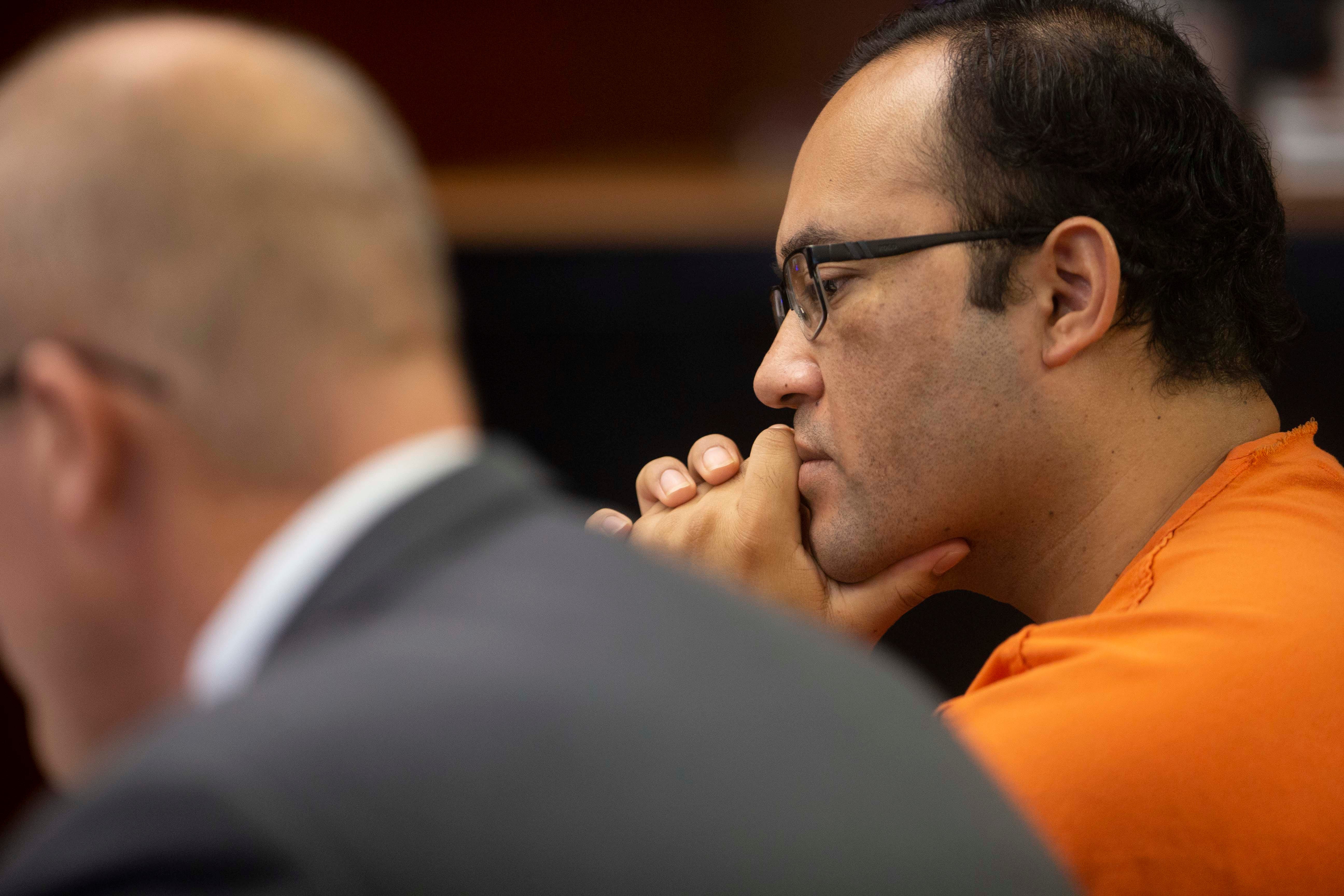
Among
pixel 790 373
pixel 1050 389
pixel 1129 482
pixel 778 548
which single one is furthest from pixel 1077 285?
pixel 778 548

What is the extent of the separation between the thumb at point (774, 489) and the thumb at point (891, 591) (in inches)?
4.0

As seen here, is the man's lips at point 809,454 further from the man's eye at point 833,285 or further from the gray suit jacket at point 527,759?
the gray suit jacket at point 527,759

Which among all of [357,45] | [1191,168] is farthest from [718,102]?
[1191,168]

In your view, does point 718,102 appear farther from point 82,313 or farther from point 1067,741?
point 82,313

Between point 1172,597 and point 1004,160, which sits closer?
point 1172,597

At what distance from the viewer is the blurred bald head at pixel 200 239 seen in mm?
763

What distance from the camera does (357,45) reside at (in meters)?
3.58

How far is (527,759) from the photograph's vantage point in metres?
0.61

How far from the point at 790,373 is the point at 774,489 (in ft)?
0.49

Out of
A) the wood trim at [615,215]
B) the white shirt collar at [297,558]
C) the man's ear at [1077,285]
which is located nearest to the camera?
the white shirt collar at [297,558]

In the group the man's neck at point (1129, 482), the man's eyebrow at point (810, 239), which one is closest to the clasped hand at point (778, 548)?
the man's neck at point (1129, 482)

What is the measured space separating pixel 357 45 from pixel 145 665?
308cm

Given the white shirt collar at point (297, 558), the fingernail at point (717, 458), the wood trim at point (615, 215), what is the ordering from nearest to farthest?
the white shirt collar at point (297, 558)
the fingernail at point (717, 458)
the wood trim at point (615, 215)

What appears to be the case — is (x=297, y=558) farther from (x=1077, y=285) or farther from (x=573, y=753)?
(x=1077, y=285)
